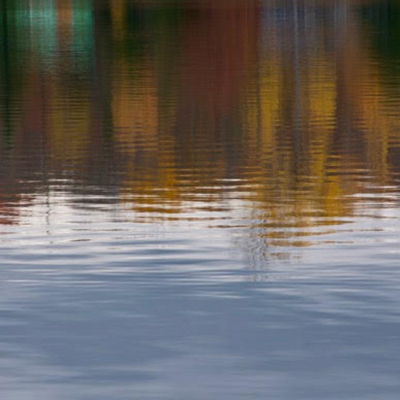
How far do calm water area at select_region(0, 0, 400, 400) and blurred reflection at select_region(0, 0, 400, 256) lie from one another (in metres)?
0.08

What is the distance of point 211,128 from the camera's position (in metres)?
36.0

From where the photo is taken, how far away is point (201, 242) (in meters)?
20.2

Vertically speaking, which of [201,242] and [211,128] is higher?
[211,128]

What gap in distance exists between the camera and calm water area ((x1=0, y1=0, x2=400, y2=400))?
13984 millimetres

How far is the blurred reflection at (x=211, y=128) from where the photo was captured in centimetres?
2420

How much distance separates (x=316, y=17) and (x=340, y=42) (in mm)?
46376

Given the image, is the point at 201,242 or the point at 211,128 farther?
the point at 211,128

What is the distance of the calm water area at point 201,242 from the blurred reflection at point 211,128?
82 millimetres

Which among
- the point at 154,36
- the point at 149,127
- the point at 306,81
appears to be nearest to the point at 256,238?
the point at 149,127

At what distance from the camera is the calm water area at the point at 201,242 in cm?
1398

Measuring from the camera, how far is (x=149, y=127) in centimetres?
3616

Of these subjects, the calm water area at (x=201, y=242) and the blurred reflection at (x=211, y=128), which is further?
the blurred reflection at (x=211, y=128)

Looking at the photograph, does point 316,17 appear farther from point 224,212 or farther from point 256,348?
point 256,348

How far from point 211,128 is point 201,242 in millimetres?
15954
